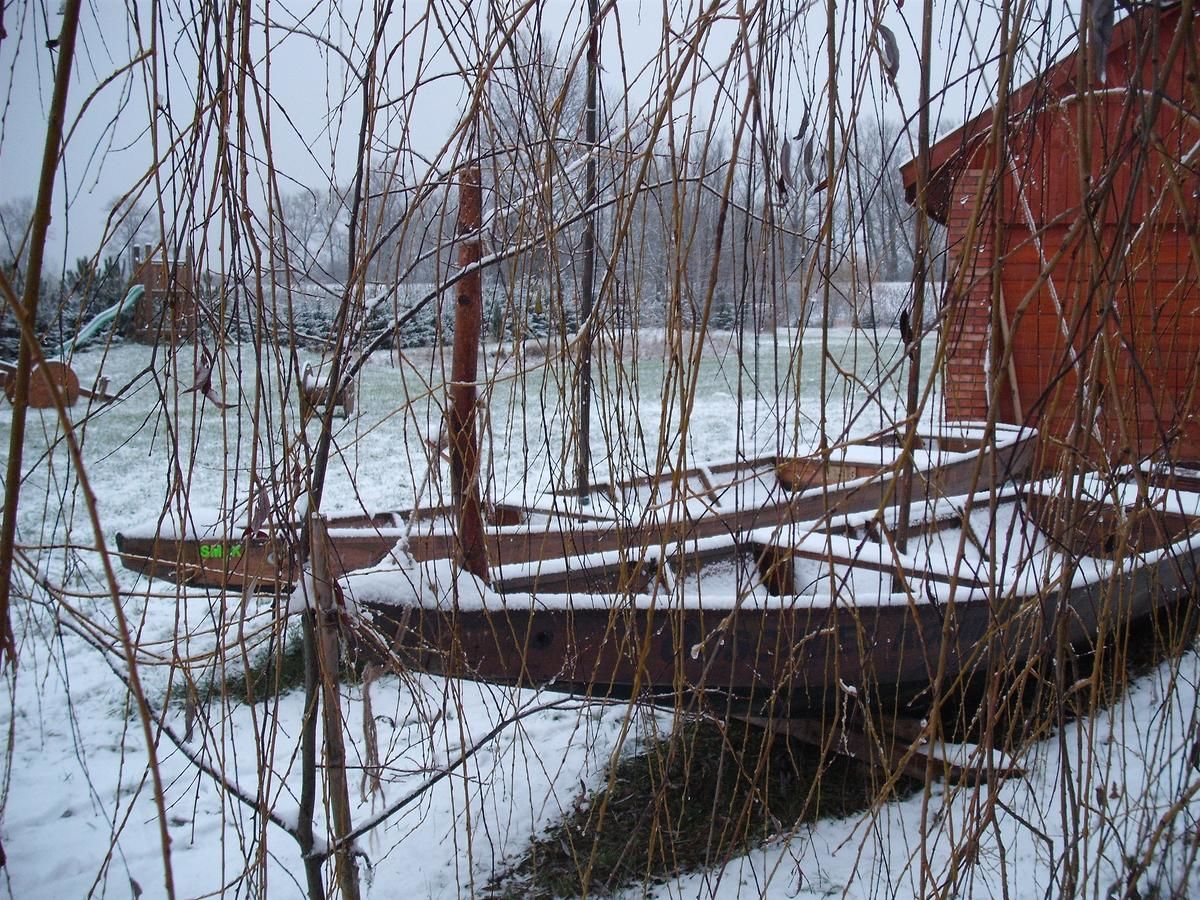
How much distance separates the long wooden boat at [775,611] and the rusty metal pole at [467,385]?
0.44 ft

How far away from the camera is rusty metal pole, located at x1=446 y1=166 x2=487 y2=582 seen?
4.78ft

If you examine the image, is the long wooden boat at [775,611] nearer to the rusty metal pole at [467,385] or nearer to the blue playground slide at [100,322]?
the rusty metal pole at [467,385]

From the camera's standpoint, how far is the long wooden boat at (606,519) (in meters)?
1.17

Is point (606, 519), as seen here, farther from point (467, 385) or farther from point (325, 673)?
point (325, 673)

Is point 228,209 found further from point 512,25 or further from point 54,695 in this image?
point 54,695

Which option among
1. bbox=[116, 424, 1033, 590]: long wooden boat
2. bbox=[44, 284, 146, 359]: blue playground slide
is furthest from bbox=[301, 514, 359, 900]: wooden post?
bbox=[44, 284, 146, 359]: blue playground slide

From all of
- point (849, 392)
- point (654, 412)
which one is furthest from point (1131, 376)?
point (654, 412)

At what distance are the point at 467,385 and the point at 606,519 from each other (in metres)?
0.33

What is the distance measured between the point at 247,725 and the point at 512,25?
326 centimetres

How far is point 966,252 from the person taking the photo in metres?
0.92

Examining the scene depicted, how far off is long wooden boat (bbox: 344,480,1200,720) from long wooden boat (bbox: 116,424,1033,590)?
68 mm

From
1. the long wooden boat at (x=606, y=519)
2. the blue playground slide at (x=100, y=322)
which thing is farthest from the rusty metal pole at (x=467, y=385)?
the blue playground slide at (x=100, y=322)

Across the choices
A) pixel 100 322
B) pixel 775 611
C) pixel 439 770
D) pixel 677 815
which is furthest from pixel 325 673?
pixel 677 815

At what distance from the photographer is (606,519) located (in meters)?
1.47
